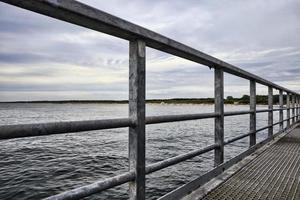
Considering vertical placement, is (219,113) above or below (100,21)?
below

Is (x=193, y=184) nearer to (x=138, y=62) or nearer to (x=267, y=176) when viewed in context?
(x=267, y=176)

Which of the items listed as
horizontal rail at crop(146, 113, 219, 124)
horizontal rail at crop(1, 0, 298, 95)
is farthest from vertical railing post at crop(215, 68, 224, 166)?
horizontal rail at crop(1, 0, 298, 95)

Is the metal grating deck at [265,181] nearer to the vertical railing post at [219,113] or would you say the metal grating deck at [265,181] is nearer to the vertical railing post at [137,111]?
the vertical railing post at [219,113]

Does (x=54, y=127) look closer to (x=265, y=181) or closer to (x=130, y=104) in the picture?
(x=130, y=104)

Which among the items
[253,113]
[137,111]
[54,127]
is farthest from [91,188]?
[253,113]

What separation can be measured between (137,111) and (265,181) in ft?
6.02

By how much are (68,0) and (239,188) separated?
87.9 inches

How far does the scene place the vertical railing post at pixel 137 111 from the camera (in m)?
1.81

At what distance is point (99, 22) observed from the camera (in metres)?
1.50

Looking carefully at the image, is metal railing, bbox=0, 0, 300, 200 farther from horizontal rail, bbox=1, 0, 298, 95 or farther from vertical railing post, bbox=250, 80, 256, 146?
vertical railing post, bbox=250, 80, 256, 146

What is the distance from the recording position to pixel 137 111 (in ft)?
5.92

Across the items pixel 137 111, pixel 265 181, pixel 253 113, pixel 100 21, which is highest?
pixel 100 21

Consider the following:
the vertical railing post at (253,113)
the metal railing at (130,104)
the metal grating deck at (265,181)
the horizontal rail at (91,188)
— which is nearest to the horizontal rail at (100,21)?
the metal railing at (130,104)

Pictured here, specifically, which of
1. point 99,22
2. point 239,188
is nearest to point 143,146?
point 99,22
